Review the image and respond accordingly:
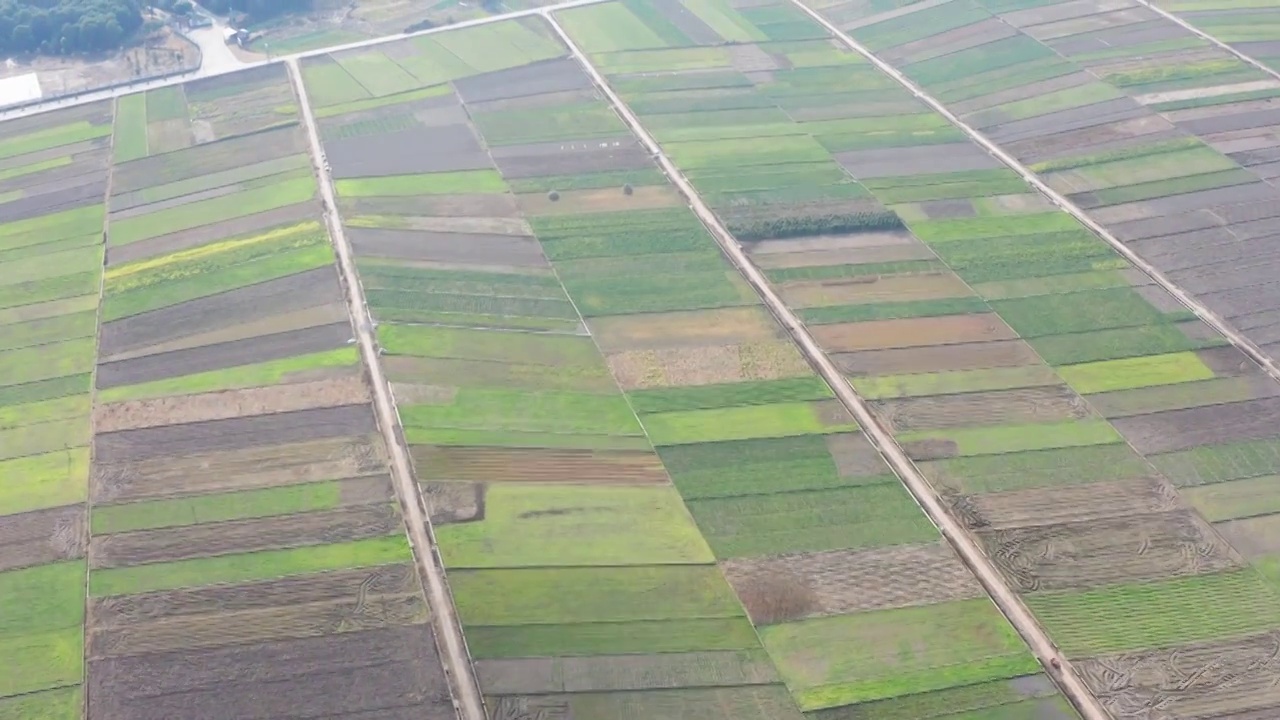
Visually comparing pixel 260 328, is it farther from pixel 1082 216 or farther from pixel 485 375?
pixel 1082 216

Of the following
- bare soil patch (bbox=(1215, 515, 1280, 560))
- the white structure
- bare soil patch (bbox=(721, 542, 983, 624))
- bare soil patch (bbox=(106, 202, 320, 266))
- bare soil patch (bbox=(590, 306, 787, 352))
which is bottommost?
bare soil patch (bbox=(1215, 515, 1280, 560))

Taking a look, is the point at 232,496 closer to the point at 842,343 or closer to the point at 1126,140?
the point at 842,343

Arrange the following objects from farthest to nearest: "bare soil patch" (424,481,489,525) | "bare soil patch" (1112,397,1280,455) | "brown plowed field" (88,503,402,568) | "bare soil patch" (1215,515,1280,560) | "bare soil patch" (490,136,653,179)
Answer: "bare soil patch" (490,136,653,179) → "bare soil patch" (1112,397,1280,455) → "bare soil patch" (424,481,489,525) → "bare soil patch" (1215,515,1280,560) → "brown plowed field" (88,503,402,568)

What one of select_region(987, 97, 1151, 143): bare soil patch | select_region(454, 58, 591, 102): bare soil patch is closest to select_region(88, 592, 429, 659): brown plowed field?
select_region(454, 58, 591, 102): bare soil patch

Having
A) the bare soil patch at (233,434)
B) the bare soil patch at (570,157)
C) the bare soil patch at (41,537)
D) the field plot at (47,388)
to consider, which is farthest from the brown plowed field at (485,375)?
the bare soil patch at (570,157)

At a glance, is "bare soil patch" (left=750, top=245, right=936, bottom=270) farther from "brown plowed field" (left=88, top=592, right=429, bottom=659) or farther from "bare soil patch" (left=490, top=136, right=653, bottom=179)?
"brown plowed field" (left=88, top=592, right=429, bottom=659)

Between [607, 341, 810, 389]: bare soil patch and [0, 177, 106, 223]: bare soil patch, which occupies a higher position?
[0, 177, 106, 223]: bare soil patch
